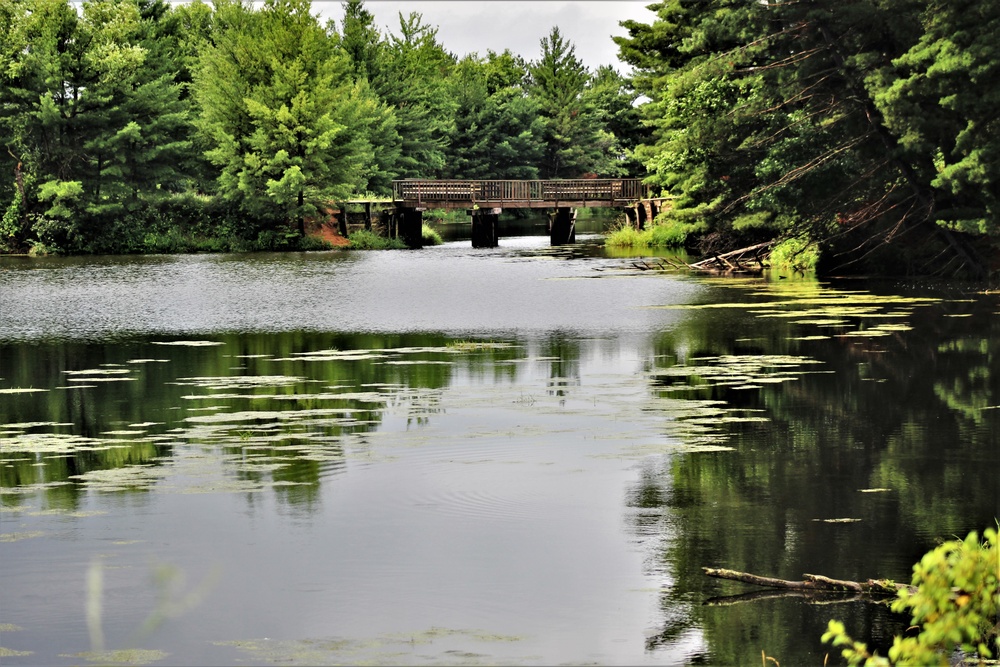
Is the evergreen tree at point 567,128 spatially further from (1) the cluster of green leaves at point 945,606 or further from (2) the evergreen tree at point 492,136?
(1) the cluster of green leaves at point 945,606

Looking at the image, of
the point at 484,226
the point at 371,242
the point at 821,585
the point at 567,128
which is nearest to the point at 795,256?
the point at 371,242

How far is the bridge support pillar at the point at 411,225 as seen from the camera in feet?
228

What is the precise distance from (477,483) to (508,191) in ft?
197

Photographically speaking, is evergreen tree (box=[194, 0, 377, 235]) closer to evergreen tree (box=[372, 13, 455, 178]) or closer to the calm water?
evergreen tree (box=[372, 13, 455, 178])

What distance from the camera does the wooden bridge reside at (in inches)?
2717

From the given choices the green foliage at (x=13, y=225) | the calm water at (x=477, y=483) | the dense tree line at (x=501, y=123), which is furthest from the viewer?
the green foliage at (x=13, y=225)

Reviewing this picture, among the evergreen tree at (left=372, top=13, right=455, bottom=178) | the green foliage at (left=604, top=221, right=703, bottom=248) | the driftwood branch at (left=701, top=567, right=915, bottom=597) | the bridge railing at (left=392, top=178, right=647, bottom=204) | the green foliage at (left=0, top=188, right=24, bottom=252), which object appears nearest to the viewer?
the driftwood branch at (left=701, top=567, right=915, bottom=597)

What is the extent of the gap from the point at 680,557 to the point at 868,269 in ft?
103

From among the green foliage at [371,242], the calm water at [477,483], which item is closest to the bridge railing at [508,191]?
the green foliage at [371,242]

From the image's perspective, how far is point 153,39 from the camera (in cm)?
7069

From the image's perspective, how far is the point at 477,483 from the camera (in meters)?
11.8

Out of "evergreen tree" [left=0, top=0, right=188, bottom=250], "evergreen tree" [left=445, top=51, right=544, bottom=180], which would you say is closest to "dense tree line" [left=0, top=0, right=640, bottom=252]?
"evergreen tree" [left=0, top=0, right=188, bottom=250]

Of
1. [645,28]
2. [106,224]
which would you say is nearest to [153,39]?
[106,224]

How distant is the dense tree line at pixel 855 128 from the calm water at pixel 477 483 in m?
7.00
